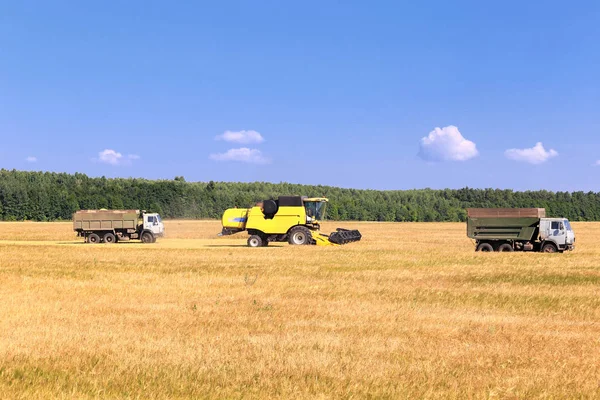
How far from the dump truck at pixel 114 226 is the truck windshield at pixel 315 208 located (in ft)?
47.8

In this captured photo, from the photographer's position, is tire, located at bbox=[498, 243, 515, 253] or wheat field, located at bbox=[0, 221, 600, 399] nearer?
wheat field, located at bbox=[0, 221, 600, 399]

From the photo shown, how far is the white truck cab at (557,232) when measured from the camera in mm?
41812

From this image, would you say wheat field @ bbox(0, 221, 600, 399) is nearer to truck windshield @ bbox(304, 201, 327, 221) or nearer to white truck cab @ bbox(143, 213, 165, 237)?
truck windshield @ bbox(304, 201, 327, 221)

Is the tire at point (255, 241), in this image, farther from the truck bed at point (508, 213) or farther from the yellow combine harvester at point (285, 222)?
the truck bed at point (508, 213)

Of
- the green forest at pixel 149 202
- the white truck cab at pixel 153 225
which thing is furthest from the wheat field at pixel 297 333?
the green forest at pixel 149 202

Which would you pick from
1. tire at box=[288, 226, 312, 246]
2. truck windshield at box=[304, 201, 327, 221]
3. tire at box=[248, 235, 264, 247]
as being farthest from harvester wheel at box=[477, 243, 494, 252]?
tire at box=[248, 235, 264, 247]

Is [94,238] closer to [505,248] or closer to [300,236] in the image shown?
[300,236]

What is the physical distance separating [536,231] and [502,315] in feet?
85.0

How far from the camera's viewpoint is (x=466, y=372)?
11.6m

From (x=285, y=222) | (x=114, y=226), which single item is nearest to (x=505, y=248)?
(x=285, y=222)

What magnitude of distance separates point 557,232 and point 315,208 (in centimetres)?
1596

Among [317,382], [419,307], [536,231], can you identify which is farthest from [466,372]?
[536,231]

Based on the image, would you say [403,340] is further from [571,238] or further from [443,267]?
[571,238]

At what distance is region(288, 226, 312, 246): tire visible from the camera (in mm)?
47625
